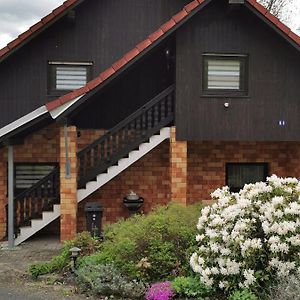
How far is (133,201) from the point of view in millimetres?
13164

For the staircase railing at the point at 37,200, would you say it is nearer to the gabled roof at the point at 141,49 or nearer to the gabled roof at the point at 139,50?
the gabled roof at the point at 141,49

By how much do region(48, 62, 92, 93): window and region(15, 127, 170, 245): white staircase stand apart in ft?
10.1

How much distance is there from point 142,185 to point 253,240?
22.0ft

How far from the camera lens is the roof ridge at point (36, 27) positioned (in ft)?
42.0

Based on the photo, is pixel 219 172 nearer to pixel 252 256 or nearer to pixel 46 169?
pixel 46 169

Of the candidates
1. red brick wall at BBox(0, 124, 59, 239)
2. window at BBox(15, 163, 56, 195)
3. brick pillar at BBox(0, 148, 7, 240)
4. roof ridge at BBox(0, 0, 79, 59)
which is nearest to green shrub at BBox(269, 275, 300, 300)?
red brick wall at BBox(0, 124, 59, 239)

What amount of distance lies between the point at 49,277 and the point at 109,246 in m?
1.32

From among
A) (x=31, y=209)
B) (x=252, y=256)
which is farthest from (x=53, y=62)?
(x=252, y=256)

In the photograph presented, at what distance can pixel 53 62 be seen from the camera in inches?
531

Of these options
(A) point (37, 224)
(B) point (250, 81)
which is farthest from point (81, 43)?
(A) point (37, 224)

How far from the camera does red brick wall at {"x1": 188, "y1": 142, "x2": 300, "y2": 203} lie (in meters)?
13.7

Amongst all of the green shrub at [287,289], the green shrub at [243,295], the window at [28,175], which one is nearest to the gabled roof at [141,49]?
the window at [28,175]

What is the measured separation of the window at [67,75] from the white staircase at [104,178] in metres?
3.08

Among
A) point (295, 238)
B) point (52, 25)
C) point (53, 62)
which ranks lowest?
point (295, 238)
